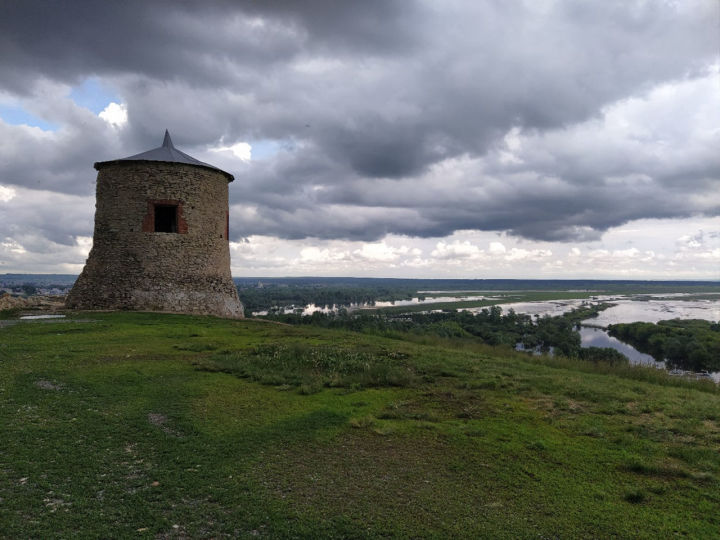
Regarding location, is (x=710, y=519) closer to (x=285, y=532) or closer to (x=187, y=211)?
(x=285, y=532)

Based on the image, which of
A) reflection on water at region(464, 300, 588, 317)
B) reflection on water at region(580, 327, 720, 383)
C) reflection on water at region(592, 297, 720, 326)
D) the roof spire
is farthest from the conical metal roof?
reflection on water at region(464, 300, 588, 317)

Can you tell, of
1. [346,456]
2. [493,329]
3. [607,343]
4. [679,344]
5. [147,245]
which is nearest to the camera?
[346,456]

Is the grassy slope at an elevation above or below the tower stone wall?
below

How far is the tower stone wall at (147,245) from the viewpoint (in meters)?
17.7

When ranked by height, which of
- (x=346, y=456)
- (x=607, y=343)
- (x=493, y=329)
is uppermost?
(x=346, y=456)

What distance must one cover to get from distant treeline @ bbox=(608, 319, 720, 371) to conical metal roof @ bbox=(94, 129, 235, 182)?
33802 millimetres

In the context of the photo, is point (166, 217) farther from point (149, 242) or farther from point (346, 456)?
point (346, 456)

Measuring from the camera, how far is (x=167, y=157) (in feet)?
61.1

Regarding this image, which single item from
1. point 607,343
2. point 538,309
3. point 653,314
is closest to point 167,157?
point 607,343

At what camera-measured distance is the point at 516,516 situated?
3.81 meters

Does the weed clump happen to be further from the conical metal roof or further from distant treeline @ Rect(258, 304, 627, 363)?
distant treeline @ Rect(258, 304, 627, 363)

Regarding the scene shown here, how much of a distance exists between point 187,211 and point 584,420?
16588mm

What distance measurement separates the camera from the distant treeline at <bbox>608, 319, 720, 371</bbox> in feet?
103

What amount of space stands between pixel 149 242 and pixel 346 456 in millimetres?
15614
